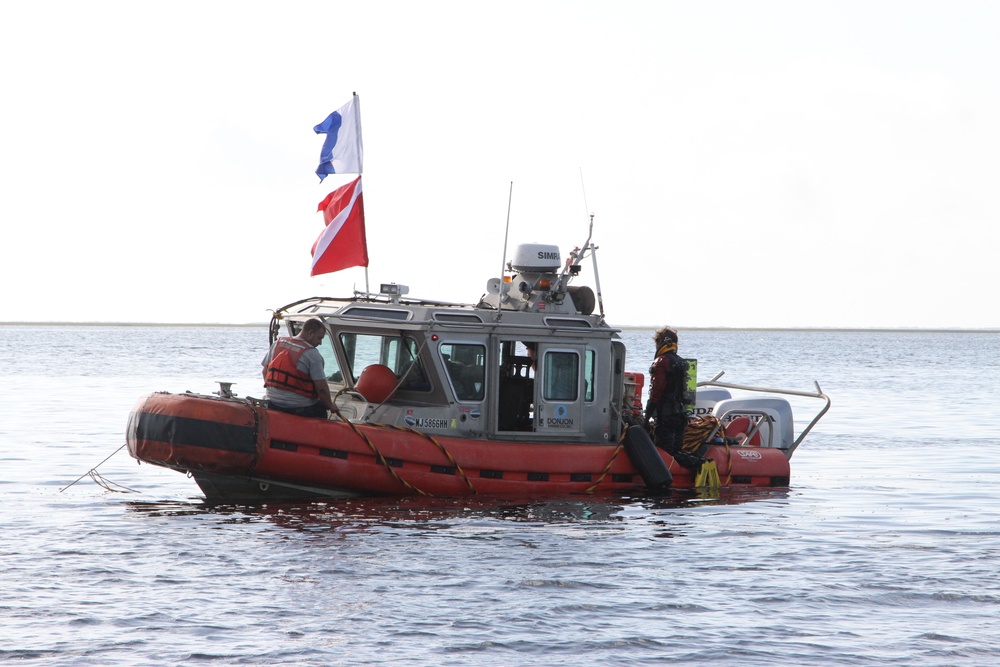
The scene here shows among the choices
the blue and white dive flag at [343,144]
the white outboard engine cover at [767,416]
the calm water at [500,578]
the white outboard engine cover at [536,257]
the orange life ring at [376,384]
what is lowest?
the calm water at [500,578]

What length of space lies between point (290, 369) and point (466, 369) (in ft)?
6.21

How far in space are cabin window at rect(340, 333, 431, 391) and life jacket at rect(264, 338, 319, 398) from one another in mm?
962

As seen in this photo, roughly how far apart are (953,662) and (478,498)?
600cm

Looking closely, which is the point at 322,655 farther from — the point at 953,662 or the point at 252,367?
the point at 252,367

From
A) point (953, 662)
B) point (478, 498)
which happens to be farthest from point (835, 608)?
point (478, 498)

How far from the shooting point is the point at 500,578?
9219 mm

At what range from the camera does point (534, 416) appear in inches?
508

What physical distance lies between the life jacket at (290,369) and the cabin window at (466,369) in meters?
1.49

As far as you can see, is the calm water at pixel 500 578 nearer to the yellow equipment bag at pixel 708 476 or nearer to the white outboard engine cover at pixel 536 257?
the yellow equipment bag at pixel 708 476

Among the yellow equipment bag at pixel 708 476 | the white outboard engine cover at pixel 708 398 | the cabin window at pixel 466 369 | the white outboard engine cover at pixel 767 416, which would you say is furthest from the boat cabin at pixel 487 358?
the white outboard engine cover at pixel 708 398

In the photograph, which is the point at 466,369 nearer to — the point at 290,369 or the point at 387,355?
the point at 387,355

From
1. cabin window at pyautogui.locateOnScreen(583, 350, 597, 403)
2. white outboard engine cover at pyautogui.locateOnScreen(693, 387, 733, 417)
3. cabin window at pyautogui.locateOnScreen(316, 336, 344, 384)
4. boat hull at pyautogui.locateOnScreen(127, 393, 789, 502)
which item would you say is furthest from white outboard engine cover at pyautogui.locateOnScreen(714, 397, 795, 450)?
cabin window at pyautogui.locateOnScreen(316, 336, 344, 384)

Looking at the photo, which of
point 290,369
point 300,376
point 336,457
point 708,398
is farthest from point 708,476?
point 290,369

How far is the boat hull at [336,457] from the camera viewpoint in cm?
1139
